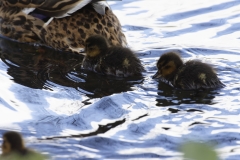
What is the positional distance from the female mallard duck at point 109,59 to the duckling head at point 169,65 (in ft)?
0.86

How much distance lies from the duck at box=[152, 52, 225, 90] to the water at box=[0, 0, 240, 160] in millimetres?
68

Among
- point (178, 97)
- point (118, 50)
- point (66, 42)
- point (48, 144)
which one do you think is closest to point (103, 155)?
point (48, 144)

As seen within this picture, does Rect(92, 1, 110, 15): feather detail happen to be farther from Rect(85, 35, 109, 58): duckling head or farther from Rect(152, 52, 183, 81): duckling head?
Rect(152, 52, 183, 81): duckling head

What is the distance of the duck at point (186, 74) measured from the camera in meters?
5.36

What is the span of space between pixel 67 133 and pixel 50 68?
1.76m

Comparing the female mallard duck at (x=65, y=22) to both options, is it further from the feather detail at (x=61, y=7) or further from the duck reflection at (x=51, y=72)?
the duck reflection at (x=51, y=72)

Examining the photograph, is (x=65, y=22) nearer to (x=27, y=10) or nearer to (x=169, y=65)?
(x=27, y=10)

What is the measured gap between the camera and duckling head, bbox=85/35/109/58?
19.6 feet

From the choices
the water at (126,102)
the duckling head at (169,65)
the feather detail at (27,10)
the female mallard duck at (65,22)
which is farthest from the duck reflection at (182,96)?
the feather detail at (27,10)

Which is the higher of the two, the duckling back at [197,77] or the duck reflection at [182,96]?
the duckling back at [197,77]

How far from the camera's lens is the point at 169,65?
554 centimetres

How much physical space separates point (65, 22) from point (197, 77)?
5.95ft

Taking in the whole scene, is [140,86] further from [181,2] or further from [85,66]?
[181,2]

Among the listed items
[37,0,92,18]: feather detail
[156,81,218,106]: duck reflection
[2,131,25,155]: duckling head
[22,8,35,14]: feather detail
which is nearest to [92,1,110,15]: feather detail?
[37,0,92,18]: feather detail
